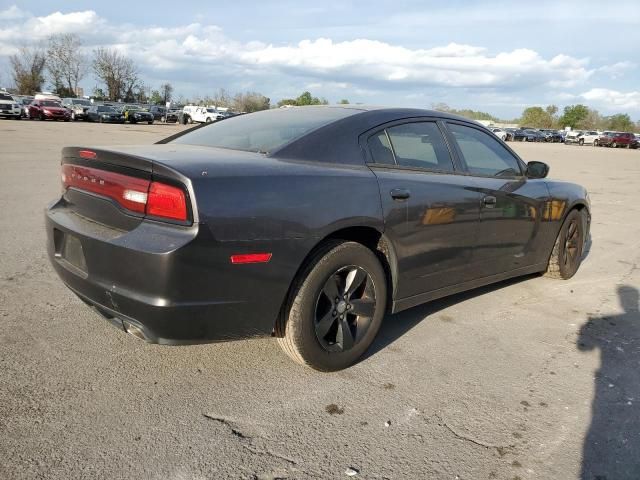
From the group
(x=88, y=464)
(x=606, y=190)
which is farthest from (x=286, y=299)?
(x=606, y=190)

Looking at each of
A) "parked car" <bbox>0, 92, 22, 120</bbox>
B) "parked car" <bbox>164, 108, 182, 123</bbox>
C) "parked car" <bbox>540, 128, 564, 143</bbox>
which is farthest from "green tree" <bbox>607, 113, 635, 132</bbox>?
"parked car" <bbox>0, 92, 22, 120</bbox>

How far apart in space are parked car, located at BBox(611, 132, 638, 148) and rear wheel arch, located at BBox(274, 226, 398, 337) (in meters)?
61.8

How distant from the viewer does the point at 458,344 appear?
12.3ft

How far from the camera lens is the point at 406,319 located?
4.15m

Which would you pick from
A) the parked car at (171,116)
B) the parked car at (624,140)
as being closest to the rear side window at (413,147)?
the parked car at (171,116)

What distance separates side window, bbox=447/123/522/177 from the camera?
4.13m

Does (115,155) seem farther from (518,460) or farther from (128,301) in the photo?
(518,460)

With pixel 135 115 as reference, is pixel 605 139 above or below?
above

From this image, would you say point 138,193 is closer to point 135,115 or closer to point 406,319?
point 406,319

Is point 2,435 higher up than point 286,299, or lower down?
lower down

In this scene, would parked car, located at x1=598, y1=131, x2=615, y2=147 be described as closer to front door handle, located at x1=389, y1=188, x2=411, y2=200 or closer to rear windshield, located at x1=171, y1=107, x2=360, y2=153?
rear windshield, located at x1=171, y1=107, x2=360, y2=153

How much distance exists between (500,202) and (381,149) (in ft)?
4.10

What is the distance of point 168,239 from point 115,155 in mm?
641

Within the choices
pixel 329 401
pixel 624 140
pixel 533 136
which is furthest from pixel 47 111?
pixel 624 140
